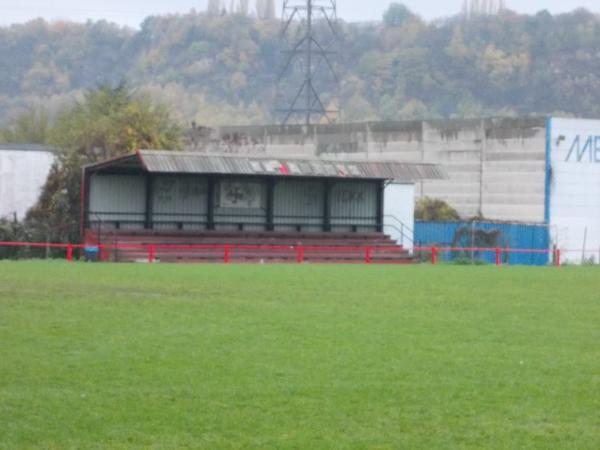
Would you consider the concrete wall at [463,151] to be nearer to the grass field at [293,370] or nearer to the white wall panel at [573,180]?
the white wall panel at [573,180]

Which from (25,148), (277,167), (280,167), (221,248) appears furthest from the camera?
(25,148)

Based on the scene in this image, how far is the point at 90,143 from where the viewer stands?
5581 centimetres

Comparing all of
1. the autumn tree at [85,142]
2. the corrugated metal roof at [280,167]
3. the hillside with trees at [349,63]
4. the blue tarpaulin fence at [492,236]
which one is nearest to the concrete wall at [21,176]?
the autumn tree at [85,142]

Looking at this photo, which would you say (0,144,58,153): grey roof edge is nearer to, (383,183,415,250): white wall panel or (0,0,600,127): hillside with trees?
(383,183,415,250): white wall panel

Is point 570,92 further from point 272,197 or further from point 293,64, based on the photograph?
point 272,197

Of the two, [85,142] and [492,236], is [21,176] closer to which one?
[85,142]

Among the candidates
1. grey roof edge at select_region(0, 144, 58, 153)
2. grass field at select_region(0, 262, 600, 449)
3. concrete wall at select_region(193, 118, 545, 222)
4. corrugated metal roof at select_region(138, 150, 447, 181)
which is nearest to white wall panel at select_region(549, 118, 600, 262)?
concrete wall at select_region(193, 118, 545, 222)

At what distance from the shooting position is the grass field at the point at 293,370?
10453 millimetres

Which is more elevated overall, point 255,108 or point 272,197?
point 255,108

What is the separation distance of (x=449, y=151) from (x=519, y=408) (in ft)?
176

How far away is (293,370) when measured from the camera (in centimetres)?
1372

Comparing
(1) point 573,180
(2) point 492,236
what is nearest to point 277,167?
(2) point 492,236

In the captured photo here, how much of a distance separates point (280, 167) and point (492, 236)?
503 inches

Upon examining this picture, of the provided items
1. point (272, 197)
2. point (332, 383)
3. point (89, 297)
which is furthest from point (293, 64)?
point (332, 383)
